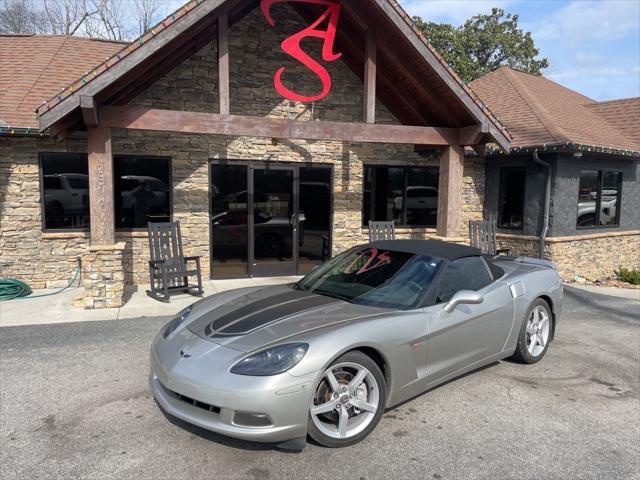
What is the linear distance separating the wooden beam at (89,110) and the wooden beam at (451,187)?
5.99 meters

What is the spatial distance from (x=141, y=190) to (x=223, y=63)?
326 centimetres

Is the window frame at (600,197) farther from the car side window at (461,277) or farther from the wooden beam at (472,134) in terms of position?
the car side window at (461,277)

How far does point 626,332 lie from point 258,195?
6.74 m

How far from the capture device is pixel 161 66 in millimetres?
8586

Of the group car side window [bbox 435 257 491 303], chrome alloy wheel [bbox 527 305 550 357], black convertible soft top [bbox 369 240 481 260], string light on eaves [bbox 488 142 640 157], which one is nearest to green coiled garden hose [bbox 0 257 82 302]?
black convertible soft top [bbox 369 240 481 260]

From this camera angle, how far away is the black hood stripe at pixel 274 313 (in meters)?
3.50

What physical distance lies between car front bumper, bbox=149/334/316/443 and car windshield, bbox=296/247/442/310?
3.83 ft

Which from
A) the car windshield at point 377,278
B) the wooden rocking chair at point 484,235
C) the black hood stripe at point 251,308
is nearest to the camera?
the black hood stripe at point 251,308

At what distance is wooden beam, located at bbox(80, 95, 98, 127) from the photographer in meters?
6.32

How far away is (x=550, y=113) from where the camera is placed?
12258mm

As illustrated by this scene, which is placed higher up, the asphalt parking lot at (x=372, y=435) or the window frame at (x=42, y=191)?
the window frame at (x=42, y=191)

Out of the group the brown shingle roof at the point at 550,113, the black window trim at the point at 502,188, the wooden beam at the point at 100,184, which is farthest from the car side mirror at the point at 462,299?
the black window trim at the point at 502,188

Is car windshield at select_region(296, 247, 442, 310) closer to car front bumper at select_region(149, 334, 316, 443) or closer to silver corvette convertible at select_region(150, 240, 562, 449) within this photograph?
silver corvette convertible at select_region(150, 240, 562, 449)

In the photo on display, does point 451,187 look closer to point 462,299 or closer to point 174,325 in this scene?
point 462,299
